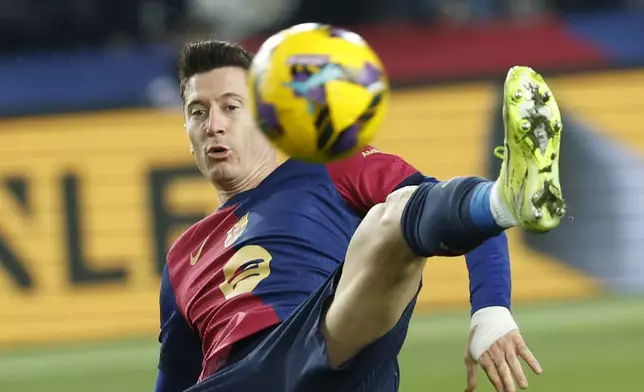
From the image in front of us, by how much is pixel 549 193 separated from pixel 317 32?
2.44 ft

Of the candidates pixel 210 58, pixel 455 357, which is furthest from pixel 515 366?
pixel 455 357

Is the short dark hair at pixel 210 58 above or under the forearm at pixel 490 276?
above

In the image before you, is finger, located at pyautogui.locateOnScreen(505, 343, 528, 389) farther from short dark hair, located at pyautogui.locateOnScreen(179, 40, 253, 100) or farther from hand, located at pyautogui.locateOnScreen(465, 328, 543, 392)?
short dark hair, located at pyautogui.locateOnScreen(179, 40, 253, 100)

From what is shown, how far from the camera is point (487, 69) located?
370 inches

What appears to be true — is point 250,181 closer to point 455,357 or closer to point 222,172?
point 222,172

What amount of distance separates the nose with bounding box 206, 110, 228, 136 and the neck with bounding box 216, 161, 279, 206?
0.55 ft

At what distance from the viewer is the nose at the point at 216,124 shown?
4.01 meters

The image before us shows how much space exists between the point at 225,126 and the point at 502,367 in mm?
1193

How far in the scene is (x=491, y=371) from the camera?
3.40m

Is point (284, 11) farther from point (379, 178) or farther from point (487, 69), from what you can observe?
point (379, 178)

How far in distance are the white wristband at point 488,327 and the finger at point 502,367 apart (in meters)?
0.02

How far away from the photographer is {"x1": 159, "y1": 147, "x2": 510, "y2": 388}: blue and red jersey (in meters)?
3.75

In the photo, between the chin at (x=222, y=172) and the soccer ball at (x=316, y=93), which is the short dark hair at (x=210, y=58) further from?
the soccer ball at (x=316, y=93)

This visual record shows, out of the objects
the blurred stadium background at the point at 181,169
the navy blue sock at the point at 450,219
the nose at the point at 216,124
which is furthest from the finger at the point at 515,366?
the blurred stadium background at the point at 181,169
